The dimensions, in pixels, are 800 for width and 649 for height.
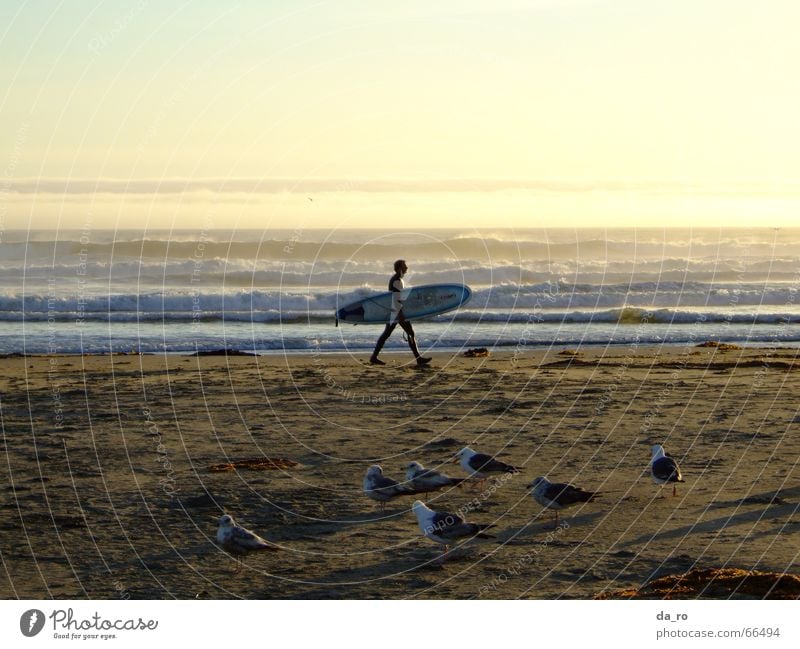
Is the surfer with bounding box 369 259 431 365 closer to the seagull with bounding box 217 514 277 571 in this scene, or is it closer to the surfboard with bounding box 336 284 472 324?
the surfboard with bounding box 336 284 472 324

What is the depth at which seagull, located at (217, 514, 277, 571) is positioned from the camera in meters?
9.32

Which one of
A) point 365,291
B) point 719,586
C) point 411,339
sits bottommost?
point 719,586

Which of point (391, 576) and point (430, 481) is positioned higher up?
point (430, 481)

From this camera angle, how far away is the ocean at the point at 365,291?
A: 92.8 feet

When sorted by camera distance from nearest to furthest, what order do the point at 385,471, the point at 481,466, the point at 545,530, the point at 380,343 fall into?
the point at 545,530
the point at 481,466
the point at 385,471
the point at 380,343

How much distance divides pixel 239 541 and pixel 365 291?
3494cm

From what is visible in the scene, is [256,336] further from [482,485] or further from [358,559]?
[358,559]

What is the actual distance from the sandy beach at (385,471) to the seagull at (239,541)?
121 millimetres

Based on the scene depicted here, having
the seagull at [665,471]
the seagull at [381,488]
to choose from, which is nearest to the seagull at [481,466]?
the seagull at [381,488]

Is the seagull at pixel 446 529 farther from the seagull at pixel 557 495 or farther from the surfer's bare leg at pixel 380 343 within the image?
the surfer's bare leg at pixel 380 343

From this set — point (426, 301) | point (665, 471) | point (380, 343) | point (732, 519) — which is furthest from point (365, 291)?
point (732, 519)

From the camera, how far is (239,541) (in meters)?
9.32

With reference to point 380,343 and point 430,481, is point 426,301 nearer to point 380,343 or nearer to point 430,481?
point 380,343
